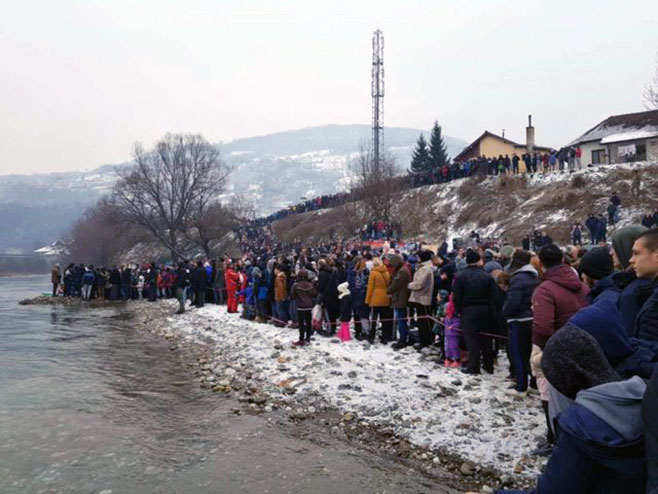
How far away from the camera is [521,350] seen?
7.68m

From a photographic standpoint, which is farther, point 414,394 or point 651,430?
point 414,394

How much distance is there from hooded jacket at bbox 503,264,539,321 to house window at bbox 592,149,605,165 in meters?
42.0

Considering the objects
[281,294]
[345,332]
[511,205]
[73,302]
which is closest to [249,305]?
[281,294]

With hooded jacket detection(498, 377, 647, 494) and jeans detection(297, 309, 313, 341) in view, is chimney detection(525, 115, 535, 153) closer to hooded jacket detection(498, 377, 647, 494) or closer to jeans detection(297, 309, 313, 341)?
jeans detection(297, 309, 313, 341)

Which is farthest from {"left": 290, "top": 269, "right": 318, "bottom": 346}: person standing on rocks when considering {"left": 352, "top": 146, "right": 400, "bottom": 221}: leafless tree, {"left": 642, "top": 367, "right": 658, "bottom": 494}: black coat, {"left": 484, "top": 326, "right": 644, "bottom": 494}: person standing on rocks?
{"left": 352, "top": 146, "right": 400, "bottom": 221}: leafless tree

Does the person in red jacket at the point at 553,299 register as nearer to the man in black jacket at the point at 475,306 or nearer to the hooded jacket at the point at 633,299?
the hooded jacket at the point at 633,299

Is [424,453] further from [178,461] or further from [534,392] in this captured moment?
[178,461]

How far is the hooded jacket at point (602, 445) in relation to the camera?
6.72 feet

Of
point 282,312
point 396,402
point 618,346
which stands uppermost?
point 618,346

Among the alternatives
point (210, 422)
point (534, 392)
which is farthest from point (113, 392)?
point (534, 392)

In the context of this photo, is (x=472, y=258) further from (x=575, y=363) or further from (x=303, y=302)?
(x=575, y=363)

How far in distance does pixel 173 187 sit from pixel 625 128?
1694 inches

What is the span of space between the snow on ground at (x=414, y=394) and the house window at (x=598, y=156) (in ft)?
133

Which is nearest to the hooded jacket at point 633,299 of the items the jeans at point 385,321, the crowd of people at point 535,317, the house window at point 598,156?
the crowd of people at point 535,317
